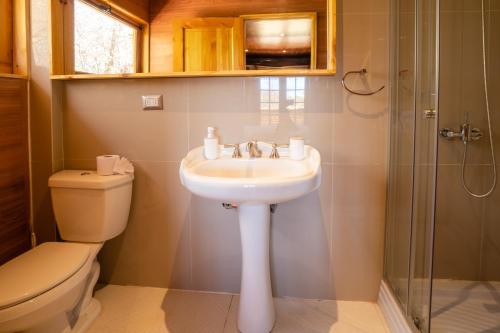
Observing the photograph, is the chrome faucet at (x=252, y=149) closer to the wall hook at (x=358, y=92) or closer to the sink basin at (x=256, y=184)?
the sink basin at (x=256, y=184)

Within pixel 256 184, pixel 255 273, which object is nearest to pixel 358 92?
pixel 256 184

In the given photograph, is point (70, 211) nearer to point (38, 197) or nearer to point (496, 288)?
point (38, 197)

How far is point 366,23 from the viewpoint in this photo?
4.98 feet

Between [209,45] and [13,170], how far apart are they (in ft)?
3.63

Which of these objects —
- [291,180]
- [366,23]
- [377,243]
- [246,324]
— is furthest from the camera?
[377,243]

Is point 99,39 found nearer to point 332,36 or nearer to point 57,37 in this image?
point 57,37

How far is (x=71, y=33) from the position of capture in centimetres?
170

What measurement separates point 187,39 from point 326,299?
1.45 m

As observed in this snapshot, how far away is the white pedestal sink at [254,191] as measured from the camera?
1.04 m

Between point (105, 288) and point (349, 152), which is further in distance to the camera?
point (105, 288)

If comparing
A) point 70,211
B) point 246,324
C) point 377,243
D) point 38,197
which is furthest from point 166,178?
point 377,243

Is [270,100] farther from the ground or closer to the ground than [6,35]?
closer to the ground

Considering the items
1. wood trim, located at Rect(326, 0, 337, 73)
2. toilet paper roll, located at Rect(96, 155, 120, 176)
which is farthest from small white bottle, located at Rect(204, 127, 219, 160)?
wood trim, located at Rect(326, 0, 337, 73)

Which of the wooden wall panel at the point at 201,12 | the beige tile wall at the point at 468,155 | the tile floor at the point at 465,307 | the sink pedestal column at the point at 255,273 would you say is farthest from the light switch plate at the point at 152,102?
the tile floor at the point at 465,307
